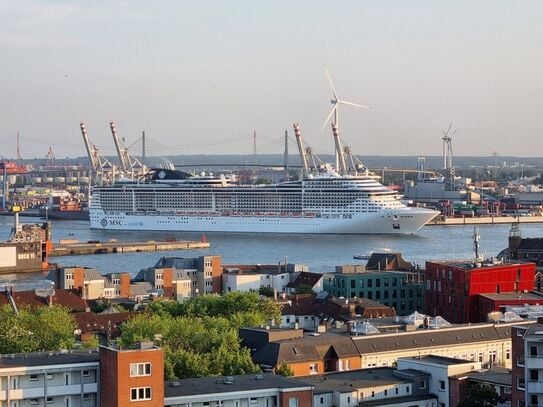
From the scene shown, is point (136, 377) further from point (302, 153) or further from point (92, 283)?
point (302, 153)

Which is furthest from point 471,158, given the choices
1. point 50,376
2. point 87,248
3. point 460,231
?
point 50,376

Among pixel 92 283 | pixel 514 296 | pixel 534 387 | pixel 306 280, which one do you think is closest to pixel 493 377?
pixel 534 387

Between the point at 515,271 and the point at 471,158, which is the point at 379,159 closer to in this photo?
the point at 471,158

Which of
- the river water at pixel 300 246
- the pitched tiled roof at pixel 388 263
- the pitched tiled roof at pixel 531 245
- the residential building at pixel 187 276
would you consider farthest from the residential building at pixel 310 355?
the river water at pixel 300 246

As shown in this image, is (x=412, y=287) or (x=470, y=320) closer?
(x=470, y=320)

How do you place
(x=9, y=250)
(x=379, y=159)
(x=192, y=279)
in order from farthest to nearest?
(x=379, y=159) → (x=9, y=250) → (x=192, y=279)

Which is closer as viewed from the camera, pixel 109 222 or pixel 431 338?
pixel 431 338

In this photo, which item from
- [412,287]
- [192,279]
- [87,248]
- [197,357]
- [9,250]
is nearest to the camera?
[197,357]
